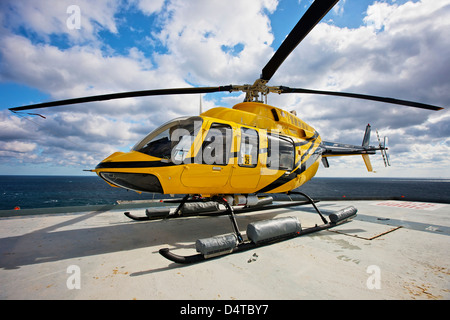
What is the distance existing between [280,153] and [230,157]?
1.74m

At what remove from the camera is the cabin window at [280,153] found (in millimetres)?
5296

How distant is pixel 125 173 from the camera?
12.1 feet

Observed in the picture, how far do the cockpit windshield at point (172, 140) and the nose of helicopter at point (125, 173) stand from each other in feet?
1.10

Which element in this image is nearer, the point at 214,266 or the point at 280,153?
the point at 214,266

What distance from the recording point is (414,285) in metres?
2.60

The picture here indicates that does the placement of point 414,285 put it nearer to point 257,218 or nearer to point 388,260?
point 388,260

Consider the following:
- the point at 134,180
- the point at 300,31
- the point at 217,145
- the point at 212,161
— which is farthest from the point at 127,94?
the point at 300,31

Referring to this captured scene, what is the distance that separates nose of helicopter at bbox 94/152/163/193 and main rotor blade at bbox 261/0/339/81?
3911 mm

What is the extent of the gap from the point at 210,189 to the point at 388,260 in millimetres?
3471

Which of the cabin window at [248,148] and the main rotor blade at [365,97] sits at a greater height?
the main rotor blade at [365,97]

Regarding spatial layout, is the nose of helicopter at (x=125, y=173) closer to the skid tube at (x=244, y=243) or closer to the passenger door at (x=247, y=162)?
the skid tube at (x=244, y=243)

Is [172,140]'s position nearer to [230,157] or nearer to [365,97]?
[230,157]

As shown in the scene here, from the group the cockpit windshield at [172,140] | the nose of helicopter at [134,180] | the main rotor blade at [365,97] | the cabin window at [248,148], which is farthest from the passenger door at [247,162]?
the main rotor blade at [365,97]
